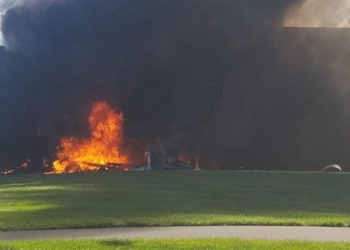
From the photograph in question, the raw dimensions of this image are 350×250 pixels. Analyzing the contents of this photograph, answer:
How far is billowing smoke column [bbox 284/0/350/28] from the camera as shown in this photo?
27641mm

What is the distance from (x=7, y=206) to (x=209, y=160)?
47.1 feet

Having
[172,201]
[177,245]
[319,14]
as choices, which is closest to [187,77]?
[319,14]

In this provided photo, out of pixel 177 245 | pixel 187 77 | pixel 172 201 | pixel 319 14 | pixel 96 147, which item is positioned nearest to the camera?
pixel 177 245

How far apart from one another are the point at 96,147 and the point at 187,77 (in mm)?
4131

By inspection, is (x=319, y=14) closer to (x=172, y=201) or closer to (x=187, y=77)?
(x=187, y=77)

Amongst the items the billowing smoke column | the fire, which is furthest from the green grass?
the billowing smoke column

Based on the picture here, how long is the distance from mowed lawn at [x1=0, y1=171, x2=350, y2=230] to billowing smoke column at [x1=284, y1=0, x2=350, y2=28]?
8825 millimetres

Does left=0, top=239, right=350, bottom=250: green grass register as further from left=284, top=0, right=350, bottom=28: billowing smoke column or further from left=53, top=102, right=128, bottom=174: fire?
left=284, top=0, right=350, bottom=28: billowing smoke column

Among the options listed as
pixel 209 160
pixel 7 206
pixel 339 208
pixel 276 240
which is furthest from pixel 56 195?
pixel 209 160

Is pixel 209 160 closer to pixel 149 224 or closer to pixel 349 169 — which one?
pixel 349 169

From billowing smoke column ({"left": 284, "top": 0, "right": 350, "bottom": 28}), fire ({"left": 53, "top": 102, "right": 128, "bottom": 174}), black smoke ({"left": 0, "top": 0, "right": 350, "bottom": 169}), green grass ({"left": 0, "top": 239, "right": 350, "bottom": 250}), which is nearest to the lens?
green grass ({"left": 0, "top": 239, "right": 350, "bottom": 250})

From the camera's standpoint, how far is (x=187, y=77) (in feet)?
90.9

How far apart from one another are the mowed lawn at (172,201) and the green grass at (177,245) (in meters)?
1.62

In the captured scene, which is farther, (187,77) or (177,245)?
(187,77)
